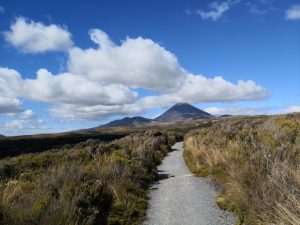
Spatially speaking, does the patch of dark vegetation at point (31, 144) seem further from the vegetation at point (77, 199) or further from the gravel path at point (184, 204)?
the vegetation at point (77, 199)

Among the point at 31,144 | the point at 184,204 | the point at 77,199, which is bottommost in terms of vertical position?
the point at 184,204

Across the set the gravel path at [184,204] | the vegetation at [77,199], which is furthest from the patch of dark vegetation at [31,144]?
the vegetation at [77,199]

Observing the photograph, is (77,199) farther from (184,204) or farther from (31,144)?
(31,144)

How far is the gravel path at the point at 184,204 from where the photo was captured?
8.70 metres

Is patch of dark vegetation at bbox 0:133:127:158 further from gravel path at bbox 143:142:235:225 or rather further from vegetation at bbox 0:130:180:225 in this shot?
vegetation at bbox 0:130:180:225

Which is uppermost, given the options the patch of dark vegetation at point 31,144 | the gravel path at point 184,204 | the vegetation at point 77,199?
the patch of dark vegetation at point 31,144

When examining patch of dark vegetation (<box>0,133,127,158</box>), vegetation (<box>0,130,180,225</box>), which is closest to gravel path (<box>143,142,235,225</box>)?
vegetation (<box>0,130,180,225</box>)

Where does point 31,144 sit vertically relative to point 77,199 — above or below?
above

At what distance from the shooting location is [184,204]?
10328 millimetres

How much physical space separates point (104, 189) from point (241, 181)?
13.0 ft

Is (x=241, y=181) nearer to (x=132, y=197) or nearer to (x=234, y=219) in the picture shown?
(x=234, y=219)

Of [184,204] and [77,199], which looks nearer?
[77,199]

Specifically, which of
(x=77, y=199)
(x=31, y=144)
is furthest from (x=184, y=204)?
(x=31, y=144)

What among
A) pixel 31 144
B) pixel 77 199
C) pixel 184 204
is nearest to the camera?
pixel 77 199
